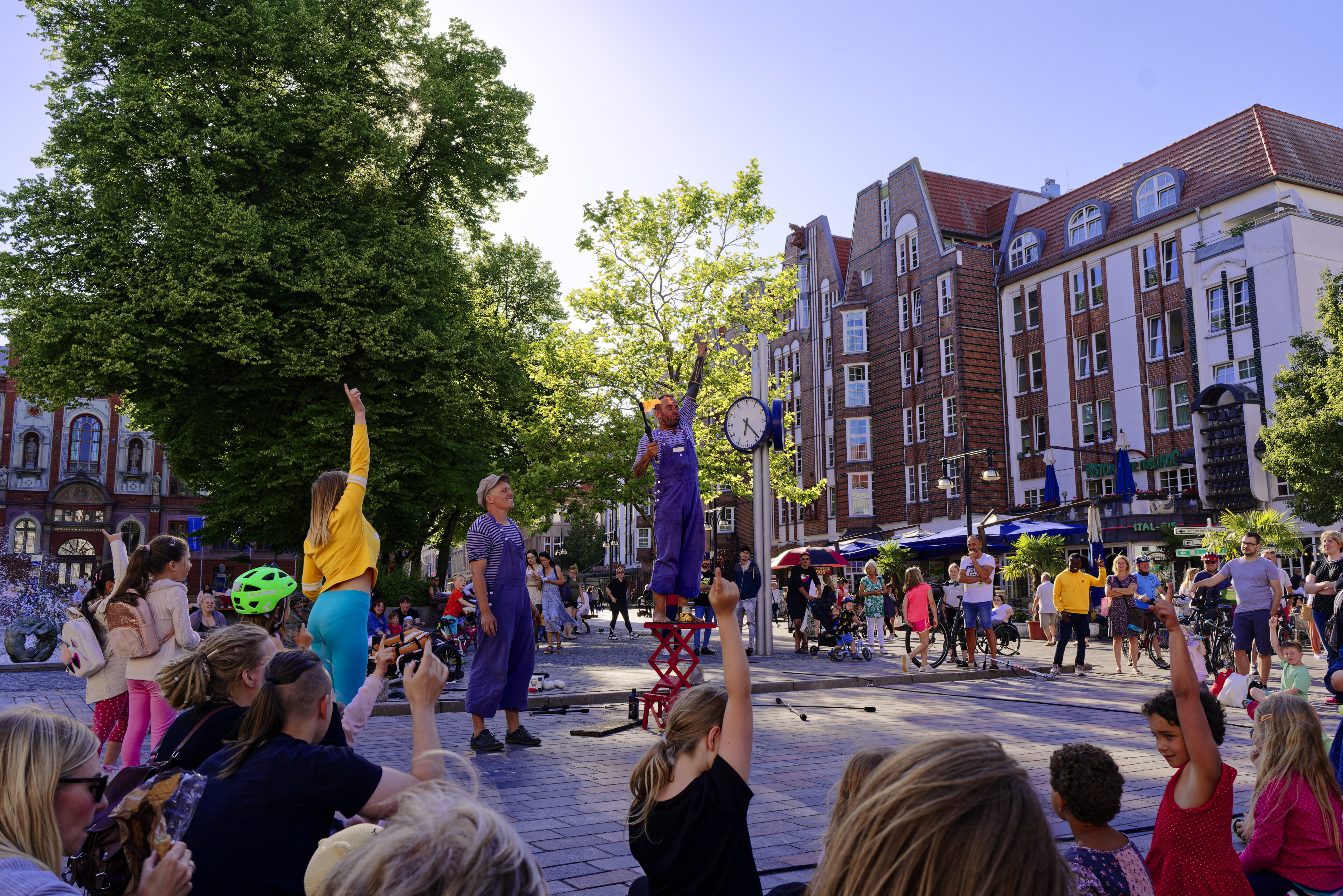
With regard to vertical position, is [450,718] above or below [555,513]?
below

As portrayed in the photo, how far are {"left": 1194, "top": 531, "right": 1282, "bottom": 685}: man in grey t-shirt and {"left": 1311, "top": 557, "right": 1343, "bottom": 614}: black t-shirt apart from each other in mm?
452

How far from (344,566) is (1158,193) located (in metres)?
42.7

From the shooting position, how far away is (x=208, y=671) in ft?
13.1

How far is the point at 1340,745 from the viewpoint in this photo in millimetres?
4891

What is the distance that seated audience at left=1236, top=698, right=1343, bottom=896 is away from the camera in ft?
12.7

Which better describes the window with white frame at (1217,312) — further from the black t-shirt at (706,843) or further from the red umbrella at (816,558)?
the black t-shirt at (706,843)

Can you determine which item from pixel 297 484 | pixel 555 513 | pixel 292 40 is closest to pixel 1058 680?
pixel 297 484

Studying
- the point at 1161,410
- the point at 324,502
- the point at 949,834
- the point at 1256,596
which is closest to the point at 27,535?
the point at 1161,410

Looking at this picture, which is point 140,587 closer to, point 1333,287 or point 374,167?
point 374,167

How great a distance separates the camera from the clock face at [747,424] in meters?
18.4

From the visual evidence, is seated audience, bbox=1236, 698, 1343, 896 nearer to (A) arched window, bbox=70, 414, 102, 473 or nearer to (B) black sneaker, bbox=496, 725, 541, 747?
(B) black sneaker, bbox=496, 725, 541, 747

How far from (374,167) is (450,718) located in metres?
19.1

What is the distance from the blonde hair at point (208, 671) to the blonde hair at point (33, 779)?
1611 mm

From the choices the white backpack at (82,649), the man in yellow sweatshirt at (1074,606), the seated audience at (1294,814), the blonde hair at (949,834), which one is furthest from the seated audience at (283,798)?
the man in yellow sweatshirt at (1074,606)
